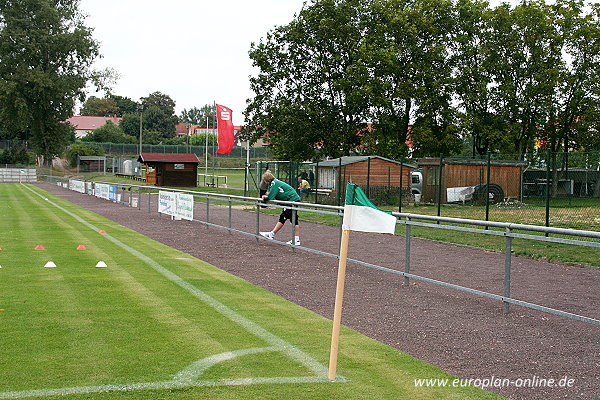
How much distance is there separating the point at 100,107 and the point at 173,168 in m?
107

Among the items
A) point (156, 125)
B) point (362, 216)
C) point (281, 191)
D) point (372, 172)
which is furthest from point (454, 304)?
point (156, 125)

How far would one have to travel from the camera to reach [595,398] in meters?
4.99

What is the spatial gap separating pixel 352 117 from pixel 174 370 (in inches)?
1621

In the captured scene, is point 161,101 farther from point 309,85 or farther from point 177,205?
point 177,205

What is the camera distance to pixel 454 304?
29.0 ft

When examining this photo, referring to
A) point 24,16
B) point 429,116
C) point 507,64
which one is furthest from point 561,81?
point 24,16

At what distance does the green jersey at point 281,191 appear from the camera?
1538 centimetres

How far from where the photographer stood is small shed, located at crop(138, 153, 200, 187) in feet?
178

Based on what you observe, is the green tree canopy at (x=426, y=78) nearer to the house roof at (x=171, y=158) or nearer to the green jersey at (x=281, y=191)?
the house roof at (x=171, y=158)

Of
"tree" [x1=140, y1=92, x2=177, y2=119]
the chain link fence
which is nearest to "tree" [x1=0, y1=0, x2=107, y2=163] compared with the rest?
the chain link fence

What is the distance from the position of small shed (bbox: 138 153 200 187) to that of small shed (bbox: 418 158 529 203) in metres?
25.6

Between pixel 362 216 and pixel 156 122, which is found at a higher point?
pixel 156 122

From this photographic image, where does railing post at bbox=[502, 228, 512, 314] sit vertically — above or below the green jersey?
below

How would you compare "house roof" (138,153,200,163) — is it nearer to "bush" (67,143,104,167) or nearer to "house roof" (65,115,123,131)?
"bush" (67,143,104,167)
